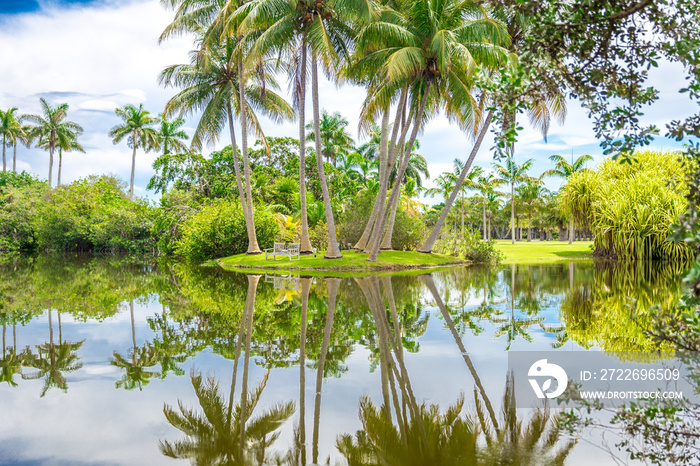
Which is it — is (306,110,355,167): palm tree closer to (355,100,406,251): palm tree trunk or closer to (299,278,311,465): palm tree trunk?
(355,100,406,251): palm tree trunk

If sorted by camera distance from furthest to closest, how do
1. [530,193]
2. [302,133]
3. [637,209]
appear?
[530,193] → [637,209] → [302,133]

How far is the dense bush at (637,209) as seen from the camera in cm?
2616

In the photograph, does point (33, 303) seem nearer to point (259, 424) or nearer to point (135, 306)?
point (135, 306)

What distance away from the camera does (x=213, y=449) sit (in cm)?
→ 397

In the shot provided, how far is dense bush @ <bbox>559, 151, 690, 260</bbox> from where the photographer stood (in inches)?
1030

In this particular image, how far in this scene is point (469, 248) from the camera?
2816 centimetres

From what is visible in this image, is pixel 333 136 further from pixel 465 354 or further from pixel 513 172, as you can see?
pixel 465 354

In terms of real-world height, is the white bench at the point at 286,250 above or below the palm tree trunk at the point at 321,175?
below

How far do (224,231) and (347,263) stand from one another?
33.0 feet

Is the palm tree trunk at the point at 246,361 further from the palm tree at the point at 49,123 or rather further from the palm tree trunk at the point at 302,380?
the palm tree at the point at 49,123

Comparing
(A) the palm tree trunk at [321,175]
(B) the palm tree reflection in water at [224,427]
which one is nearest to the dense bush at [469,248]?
(A) the palm tree trunk at [321,175]

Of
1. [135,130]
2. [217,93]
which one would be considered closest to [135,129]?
[135,130]

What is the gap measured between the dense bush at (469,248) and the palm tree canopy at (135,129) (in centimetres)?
3472

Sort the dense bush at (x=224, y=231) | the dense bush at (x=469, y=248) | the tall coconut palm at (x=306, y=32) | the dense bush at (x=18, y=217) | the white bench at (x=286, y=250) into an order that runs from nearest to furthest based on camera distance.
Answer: the tall coconut palm at (x=306, y=32) < the white bench at (x=286, y=250) < the dense bush at (x=224, y=231) < the dense bush at (x=469, y=248) < the dense bush at (x=18, y=217)
